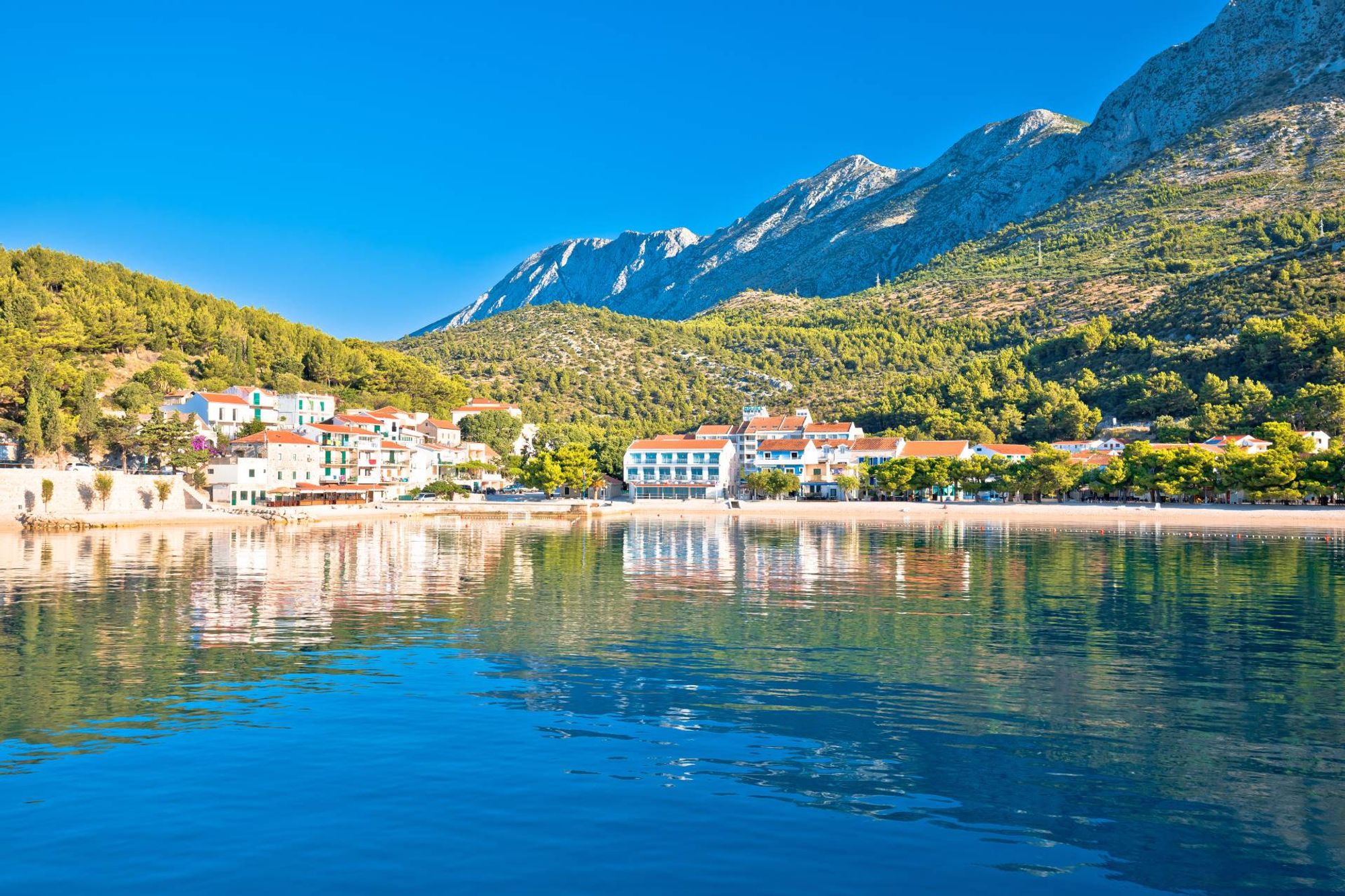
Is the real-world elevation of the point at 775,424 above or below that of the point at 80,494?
above

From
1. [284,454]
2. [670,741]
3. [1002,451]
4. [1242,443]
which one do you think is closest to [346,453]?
[284,454]

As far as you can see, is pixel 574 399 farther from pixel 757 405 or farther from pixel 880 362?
pixel 880 362

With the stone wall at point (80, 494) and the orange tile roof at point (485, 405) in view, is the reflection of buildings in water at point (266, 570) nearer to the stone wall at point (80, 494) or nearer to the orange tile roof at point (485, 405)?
the stone wall at point (80, 494)

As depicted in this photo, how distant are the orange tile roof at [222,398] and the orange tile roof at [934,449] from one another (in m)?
71.8

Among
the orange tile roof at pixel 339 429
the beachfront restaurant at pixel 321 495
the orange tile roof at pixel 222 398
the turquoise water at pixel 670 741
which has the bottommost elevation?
the turquoise water at pixel 670 741

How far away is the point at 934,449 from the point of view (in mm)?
110438

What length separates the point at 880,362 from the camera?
17250 cm

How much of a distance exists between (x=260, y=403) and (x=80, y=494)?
A: 35.7m

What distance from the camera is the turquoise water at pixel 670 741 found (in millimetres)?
10500

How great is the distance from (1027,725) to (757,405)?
137 metres

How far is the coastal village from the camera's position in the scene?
86.5 meters

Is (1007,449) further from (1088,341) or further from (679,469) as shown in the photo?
(1088,341)

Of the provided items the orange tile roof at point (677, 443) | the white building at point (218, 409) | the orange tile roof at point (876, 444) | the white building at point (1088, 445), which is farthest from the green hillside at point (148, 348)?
the white building at point (1088, 445)

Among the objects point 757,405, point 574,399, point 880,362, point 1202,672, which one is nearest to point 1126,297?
point 880,362
